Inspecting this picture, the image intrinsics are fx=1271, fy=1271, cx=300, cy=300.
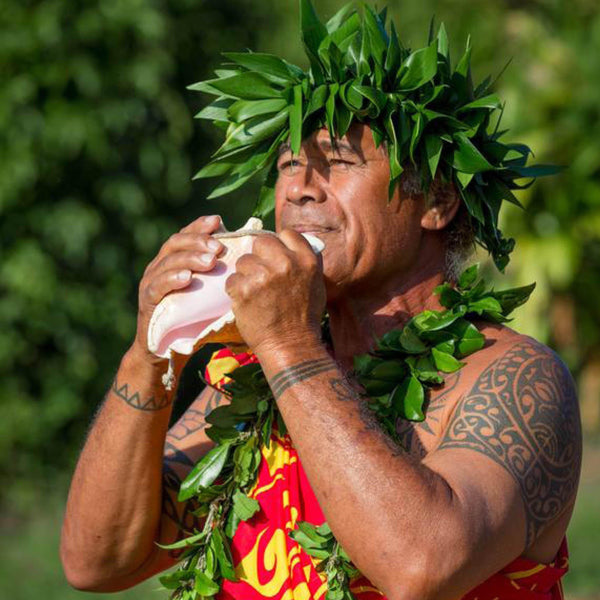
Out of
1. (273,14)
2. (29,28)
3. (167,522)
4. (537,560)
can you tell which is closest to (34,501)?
(29,28)

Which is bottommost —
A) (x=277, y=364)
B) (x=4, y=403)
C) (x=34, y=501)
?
(x=34, y=501)

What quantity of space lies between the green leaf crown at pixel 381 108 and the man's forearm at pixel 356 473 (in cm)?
70

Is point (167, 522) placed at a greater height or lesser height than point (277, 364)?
lesser

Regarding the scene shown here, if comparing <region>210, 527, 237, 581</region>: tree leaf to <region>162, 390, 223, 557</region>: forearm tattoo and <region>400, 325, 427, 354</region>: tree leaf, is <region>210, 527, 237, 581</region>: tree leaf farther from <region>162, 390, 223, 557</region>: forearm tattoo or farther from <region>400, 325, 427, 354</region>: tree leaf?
<region>400, 325, 427, 354</region>: tree leaf

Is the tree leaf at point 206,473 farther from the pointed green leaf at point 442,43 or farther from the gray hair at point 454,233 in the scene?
the pointed green leaf at point 442,43

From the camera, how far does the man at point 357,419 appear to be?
8.39 ft

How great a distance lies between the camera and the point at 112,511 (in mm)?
3227

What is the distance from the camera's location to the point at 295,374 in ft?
8.91

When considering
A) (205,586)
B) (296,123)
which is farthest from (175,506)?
(296,123)

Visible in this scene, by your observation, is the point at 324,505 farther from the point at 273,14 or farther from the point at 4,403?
the point at 273,14

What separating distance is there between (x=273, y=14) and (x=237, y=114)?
7.96m

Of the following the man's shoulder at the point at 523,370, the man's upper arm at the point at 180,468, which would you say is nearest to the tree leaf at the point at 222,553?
the man's upper arm at the point at 180,468

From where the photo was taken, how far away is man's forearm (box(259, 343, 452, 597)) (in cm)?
252

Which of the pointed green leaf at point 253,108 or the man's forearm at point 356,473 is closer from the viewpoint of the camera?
the man's forearm at point 356,473
